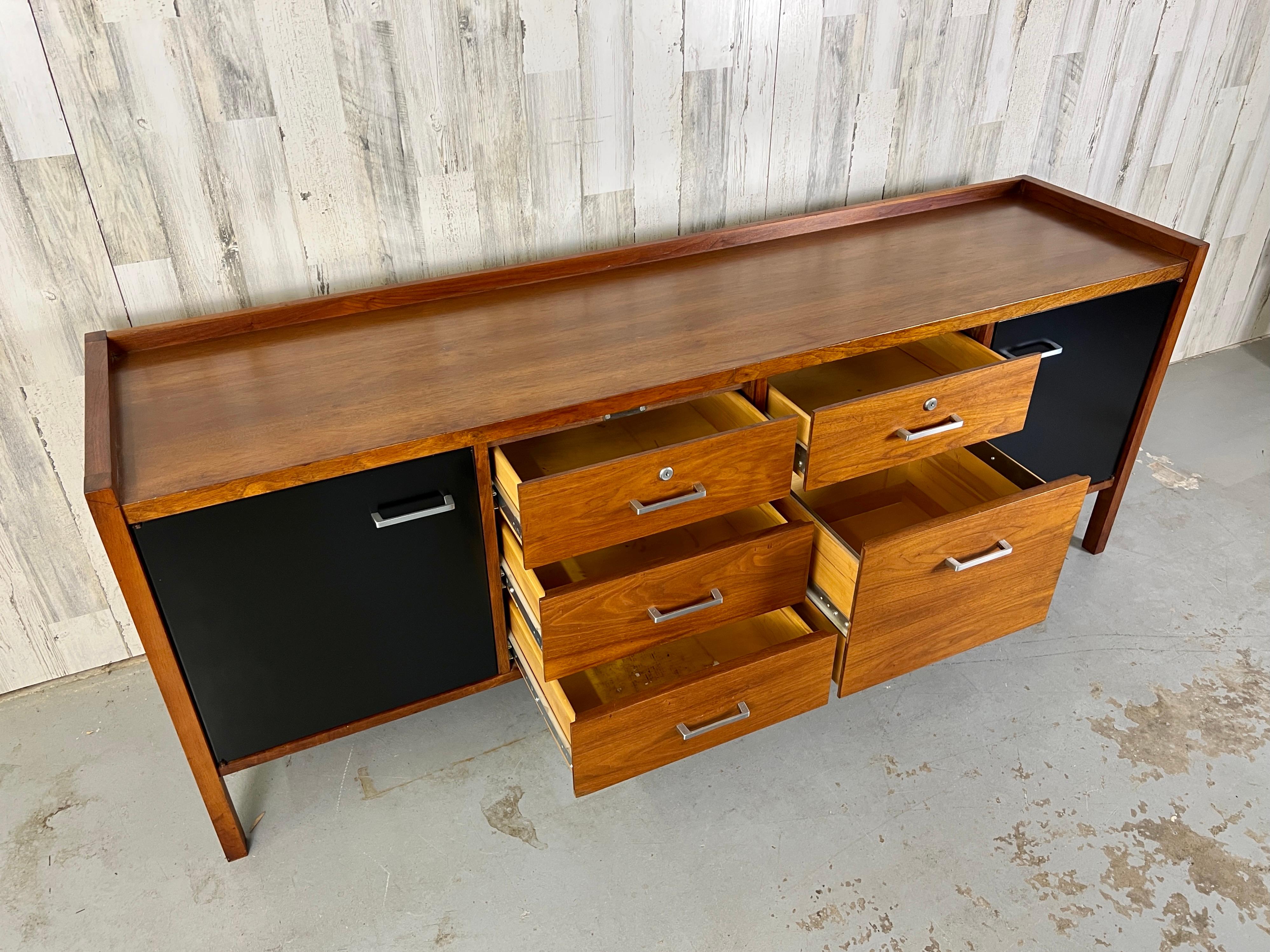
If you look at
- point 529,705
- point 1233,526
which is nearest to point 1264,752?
point 1233,526

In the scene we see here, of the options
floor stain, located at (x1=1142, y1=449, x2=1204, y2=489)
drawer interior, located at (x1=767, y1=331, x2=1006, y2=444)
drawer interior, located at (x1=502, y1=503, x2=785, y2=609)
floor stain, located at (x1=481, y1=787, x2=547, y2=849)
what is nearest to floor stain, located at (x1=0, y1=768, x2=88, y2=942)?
floor stain, located at (x1=481, y1=787, x2=547, y2=849)

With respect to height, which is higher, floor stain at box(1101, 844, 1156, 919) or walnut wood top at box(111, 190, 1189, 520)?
walnut wood top at box(111, 190, 1189, 520)

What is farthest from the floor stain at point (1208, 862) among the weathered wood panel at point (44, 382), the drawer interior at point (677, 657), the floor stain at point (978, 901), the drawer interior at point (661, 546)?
the weathered wood panel at point (44, 382)

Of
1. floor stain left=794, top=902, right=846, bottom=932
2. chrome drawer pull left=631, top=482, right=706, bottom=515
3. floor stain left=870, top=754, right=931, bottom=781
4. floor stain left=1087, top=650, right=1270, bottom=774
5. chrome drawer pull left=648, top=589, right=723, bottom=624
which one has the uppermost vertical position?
chrome drawer pull left=631, top=482, right=706, bottom=515

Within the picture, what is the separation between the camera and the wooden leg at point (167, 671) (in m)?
1.15

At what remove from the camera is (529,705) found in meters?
1.81

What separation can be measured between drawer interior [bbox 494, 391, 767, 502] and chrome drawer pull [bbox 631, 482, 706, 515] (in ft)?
0.46

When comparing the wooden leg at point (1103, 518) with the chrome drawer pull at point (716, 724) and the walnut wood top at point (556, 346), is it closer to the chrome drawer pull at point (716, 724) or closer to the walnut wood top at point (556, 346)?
the walnut wood top at point (556, 346)

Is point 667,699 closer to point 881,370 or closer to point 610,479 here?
point 610,479

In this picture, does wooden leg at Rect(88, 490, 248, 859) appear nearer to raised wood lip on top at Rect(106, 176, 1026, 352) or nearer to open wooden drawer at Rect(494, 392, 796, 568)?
raised wood lip on top at Rect(106, 176, 1026, 352)

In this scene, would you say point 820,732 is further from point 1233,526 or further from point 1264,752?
point 1233,526

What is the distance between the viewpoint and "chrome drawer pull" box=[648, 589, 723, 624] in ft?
4.68

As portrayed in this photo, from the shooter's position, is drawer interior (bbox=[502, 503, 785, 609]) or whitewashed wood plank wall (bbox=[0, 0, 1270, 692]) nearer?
whitewashed wood plank wall (bbox=[0, 0, 1270, 692])

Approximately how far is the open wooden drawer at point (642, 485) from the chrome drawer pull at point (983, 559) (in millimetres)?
302
